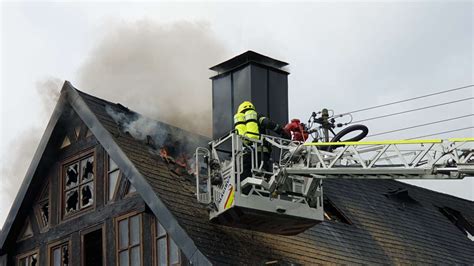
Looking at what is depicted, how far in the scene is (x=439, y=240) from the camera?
2831cm

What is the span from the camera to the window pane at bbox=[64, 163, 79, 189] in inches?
966

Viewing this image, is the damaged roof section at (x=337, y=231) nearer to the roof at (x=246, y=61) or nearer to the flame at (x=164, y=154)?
the flame at (x=164, y=154)

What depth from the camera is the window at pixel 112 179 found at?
912 inches

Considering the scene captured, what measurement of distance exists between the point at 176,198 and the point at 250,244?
68.4 inches

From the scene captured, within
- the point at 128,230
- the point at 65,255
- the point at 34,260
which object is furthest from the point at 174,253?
the point at 34,260

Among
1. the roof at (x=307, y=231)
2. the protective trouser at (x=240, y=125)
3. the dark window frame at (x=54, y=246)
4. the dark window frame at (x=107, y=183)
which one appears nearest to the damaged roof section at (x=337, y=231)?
the roof at (x=307, y=231)

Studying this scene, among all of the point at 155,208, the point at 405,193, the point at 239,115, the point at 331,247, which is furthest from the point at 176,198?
the point at 405,193

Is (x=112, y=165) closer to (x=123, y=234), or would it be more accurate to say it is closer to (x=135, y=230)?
(x=123, y=234)

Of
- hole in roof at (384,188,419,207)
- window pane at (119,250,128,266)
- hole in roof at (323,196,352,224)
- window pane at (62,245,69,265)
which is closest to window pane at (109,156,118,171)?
window pane at (119,250,128,266)

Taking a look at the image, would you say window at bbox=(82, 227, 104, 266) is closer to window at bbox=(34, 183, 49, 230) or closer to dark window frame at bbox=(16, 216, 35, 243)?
window at bbox=(34, 183, 49, 230)

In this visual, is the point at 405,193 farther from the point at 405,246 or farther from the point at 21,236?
the point at 21,236

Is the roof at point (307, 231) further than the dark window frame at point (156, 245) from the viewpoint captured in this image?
Yes

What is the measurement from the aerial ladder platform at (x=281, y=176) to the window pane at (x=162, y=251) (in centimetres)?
107

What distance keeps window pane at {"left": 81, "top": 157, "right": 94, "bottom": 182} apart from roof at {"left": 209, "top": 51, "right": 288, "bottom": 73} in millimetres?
4268
